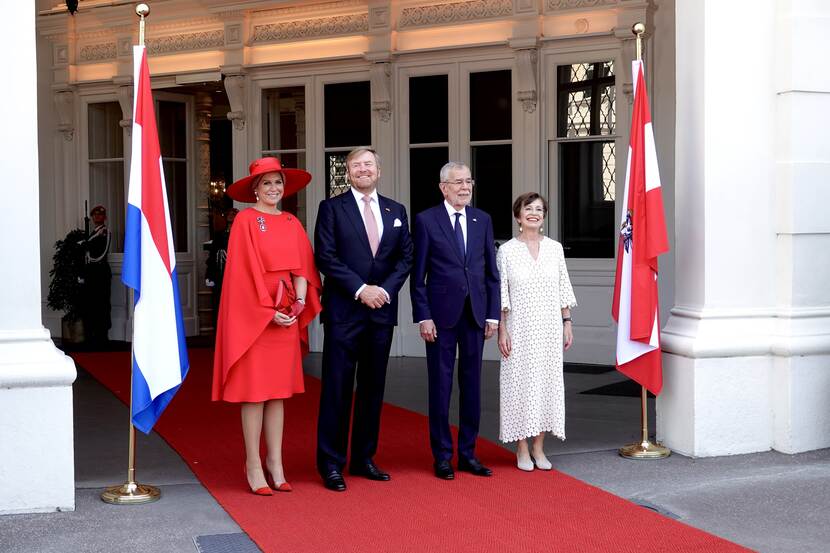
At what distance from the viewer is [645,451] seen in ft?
20.6

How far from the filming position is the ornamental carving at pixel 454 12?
10.6 meters

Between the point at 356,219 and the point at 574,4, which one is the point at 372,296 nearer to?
the point at 356,219

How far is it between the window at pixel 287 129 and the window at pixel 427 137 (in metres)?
1.30

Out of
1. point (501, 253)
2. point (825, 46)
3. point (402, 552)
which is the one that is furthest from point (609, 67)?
point (402, 552)

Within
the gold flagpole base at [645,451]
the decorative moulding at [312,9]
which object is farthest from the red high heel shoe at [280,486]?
the decorative moulding at [312,9]

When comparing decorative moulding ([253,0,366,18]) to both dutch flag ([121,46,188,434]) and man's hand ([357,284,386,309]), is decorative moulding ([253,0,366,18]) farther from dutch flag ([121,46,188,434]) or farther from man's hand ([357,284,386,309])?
man's hand ([357,284,386,309])

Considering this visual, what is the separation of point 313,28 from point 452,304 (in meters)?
6.43

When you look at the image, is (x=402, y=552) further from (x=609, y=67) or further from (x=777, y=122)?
(x=609, y=67)

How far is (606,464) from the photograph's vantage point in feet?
20.1

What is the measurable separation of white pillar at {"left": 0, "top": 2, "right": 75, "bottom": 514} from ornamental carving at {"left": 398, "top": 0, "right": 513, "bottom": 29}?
19.7 feet

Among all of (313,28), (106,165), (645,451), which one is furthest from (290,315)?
(106,165)

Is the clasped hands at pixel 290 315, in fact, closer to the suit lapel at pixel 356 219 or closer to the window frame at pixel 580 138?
the suit lapel at pixel 356 219

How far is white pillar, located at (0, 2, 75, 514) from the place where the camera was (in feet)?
16.6

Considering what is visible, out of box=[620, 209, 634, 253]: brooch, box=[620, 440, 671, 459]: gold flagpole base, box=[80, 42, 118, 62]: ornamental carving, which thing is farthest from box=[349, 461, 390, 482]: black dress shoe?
box=[80, 42, 118, 62]: ornamental carving
